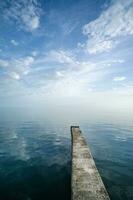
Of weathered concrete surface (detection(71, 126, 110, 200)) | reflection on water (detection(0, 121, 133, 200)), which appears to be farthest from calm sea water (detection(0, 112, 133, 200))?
weathered concrete surface (detection(71, 126, 110, 200))

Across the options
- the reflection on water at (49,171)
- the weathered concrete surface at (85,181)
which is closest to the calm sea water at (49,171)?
the reflection on water at (49,171)

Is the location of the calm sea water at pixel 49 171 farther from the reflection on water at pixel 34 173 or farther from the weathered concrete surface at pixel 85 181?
Answer: the weathered concrete surface at pixel 85 181

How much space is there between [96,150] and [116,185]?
10.9 meters

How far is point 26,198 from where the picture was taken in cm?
1228

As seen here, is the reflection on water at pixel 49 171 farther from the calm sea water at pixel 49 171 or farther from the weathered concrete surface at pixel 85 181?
the weathered concrete surface at pixel 85 181

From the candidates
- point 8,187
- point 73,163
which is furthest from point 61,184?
point 8,187

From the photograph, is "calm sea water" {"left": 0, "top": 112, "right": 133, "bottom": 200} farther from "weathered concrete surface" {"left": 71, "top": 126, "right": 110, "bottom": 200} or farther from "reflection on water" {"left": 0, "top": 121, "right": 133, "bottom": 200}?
"weathered concrete surface" {"left": 71, "top": 126, "right": 110, "bottom": 200}

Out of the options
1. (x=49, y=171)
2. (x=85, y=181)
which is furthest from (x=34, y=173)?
(x=85, y=181)

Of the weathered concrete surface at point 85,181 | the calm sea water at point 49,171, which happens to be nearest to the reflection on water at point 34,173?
the calm sea water at point 49,171

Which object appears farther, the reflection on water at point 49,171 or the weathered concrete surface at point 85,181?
the reflection on water at point 49,171

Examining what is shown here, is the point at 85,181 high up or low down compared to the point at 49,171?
up

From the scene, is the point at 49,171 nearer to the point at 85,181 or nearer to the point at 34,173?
the point at 34,173

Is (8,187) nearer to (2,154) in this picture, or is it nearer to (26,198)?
(26,198)

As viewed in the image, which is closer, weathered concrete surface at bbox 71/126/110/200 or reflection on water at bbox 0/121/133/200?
weathered concrete surface at bbox 71/126/110/200
